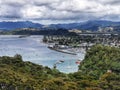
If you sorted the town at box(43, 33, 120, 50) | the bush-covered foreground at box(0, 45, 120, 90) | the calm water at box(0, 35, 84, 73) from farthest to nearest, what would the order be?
the town at box(43, 33, 120, 50), the calm water at box(0, 35, 84, 73), the bush-covered foreground at box(0, 45, 120, 90)

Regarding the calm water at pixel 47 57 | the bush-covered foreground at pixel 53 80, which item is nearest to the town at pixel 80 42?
the calm water at pixel 47 57

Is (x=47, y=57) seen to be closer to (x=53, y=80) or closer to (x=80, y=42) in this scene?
(x=80, y=42)

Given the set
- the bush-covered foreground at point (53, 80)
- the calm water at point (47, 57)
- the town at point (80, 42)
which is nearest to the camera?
the bush-covered foreground at point (53, 80)

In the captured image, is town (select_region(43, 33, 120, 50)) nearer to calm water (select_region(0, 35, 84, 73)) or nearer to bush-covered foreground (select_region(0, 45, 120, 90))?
calm water (select_region(0, 35, 84, 73))

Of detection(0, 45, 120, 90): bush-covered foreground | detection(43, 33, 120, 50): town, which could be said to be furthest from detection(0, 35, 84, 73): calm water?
detection(0, 45, 120, 90): bush-covered foreground

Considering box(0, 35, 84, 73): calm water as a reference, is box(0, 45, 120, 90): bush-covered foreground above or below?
above

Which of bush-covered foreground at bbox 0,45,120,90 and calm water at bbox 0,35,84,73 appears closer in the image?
bush-covered foreground at bbox 0,45,120,90

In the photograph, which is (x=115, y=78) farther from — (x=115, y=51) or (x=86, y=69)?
(x=115, y=51)

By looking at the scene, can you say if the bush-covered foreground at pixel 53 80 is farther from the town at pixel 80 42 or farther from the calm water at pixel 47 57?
the town at pixel 80 42

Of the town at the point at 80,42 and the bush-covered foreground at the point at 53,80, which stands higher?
the bush-covered foreground at the point at 53,80

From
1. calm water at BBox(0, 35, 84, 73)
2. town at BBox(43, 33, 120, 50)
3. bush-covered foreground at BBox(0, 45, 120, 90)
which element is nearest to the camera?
bush-covered foreground at BBox(0, 45, 120, 90)

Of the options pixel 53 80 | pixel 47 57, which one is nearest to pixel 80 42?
pixel 47 57
